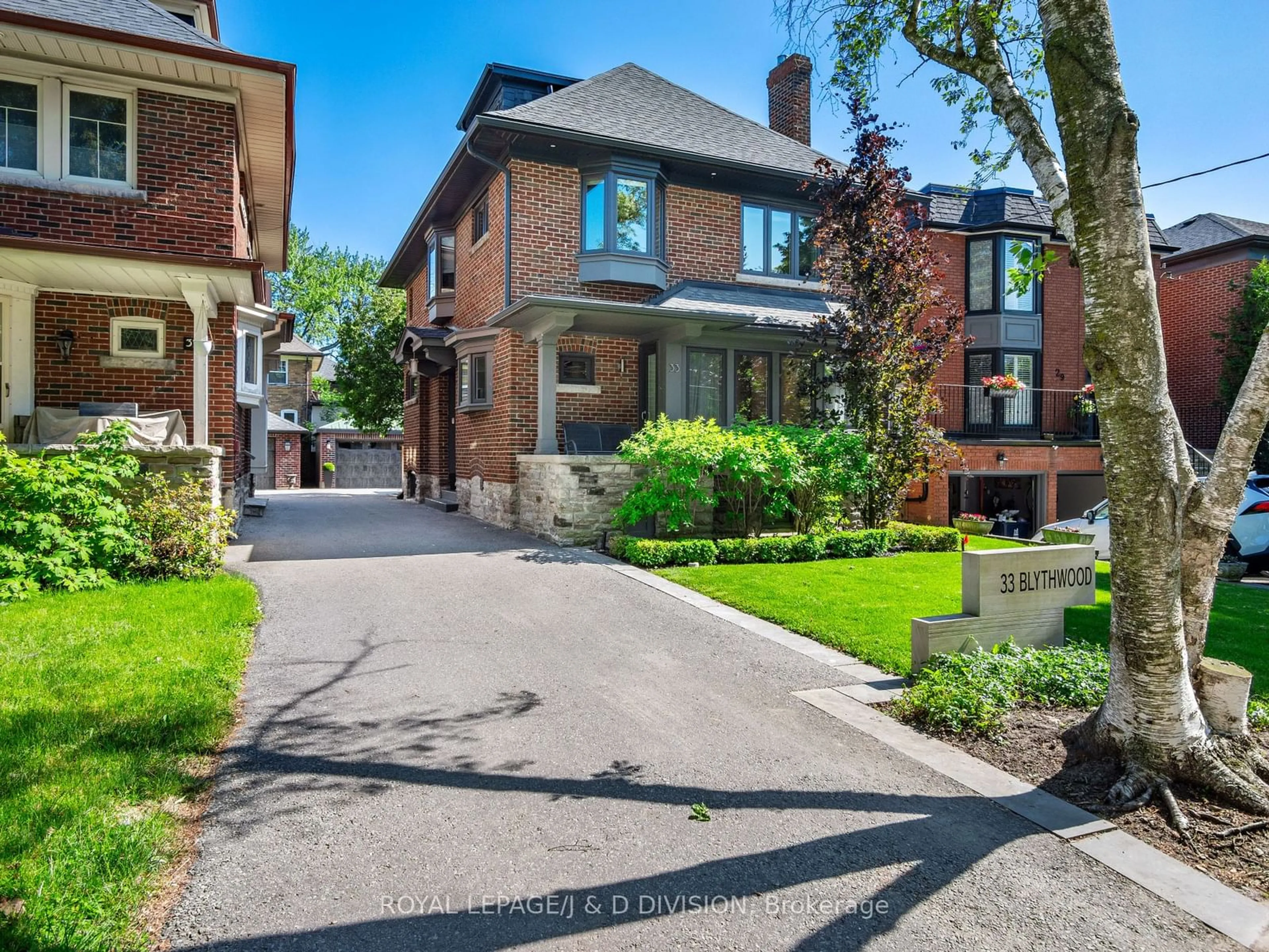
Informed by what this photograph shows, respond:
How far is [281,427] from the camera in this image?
30.1 metres

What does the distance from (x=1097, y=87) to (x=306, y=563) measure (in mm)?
8545

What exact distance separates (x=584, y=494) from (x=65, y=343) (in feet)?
22.1

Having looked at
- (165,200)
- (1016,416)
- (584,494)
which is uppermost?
(165,200)

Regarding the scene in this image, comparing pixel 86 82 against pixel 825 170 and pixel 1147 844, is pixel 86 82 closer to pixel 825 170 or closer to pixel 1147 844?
pixel 825 170

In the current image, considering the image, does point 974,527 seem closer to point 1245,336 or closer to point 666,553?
point 666,553

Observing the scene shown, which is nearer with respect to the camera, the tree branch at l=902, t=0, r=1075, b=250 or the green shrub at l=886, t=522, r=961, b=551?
the tree branch at l=902, t=0, r=1075, b=250

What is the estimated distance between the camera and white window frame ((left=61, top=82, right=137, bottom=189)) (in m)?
9.07

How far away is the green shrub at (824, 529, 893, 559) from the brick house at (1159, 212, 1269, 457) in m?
14.8

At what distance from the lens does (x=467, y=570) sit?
8.48 m

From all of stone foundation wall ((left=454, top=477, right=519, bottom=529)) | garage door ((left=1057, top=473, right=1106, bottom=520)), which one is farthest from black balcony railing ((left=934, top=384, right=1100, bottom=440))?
stone foundation wall ((left=454, top=477, right=519, bottom=529))

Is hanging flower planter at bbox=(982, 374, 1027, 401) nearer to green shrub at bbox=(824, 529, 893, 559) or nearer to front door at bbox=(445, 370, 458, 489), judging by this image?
green shrub at bbox=(824, 529, 893, 559)

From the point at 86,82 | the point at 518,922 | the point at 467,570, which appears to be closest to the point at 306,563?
the point at 467,570

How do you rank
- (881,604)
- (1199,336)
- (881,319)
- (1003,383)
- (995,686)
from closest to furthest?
(995,686), (881,604), (881,319), (1003,383), (1199,336)

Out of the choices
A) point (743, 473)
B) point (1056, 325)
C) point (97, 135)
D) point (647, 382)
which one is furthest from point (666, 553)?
point (1056, 325)
